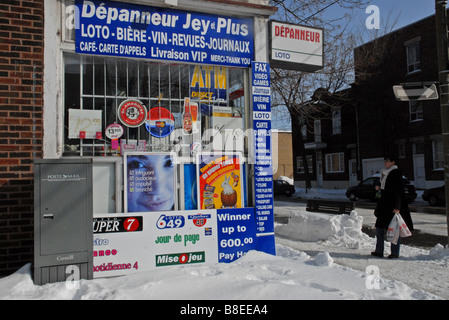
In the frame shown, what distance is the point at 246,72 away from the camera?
20.5 ft

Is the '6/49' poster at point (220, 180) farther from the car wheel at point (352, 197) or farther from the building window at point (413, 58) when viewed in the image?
the building window at point (413, 58)

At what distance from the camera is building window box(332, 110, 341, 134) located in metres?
33.3

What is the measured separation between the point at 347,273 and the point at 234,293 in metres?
1.89

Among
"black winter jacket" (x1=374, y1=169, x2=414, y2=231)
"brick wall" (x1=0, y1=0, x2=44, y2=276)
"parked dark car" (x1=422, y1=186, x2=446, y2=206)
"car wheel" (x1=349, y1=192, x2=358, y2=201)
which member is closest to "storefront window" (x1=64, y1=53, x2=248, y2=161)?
"brick wall" (x1=0, y1=0, x2=44, y2=276)

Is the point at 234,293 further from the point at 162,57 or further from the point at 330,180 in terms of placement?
the point at 330,180

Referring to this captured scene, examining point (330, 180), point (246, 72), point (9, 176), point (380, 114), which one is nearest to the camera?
point (9, 176)

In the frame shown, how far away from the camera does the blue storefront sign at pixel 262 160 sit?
5988 mm

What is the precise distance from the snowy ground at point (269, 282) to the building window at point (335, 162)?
1073 inches

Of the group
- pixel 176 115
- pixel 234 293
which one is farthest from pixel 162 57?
pixel 234 293

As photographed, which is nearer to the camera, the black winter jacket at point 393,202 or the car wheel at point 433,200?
the black winter jacket at point 393,202

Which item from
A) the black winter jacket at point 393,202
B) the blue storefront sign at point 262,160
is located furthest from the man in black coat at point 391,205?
the blue storefront sign at point 262,160

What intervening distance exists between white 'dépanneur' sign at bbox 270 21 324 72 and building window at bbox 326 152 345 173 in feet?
91.0

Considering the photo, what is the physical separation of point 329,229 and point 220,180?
3.85m

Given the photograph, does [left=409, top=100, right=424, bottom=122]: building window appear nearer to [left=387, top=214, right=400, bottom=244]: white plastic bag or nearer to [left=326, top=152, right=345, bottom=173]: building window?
[left=326, top=152, right=345, bottom=173]: building window
